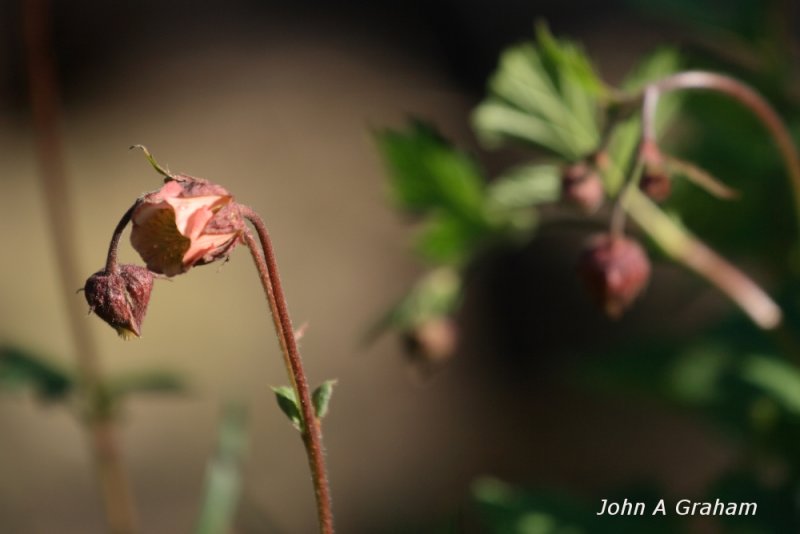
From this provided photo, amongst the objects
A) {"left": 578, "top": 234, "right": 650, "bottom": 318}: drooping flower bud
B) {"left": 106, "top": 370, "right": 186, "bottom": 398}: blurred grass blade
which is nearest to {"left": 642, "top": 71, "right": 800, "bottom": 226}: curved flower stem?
{"left": 578, "top": 234, "right": 650, "bottom": 318}: drooping flower bud

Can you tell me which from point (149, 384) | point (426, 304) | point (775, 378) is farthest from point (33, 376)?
point (775, 378)

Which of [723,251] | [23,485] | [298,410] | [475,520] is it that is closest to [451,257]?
[723,251]

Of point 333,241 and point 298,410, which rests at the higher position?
point 333,241

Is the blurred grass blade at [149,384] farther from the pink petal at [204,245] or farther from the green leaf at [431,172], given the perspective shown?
the pink petal at [204,245]

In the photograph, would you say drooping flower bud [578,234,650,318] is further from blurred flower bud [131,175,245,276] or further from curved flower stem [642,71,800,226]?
blurred flower bud [131,175,245,276]

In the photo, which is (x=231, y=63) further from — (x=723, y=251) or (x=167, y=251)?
(x=167, y=251)
